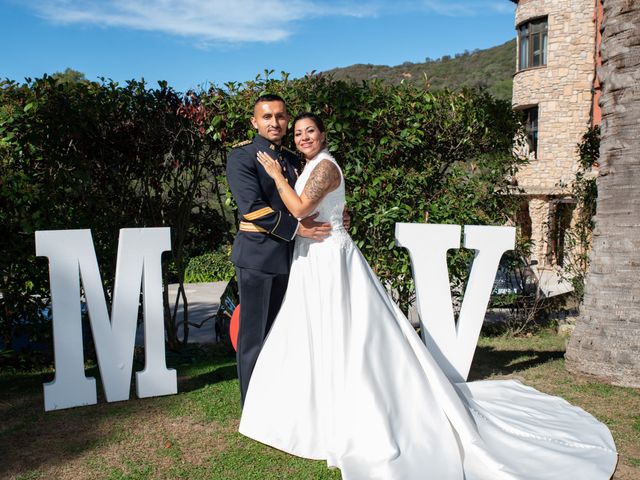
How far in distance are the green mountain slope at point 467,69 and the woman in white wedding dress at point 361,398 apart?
45.1 meters

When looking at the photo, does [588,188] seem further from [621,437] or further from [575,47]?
[575,47]

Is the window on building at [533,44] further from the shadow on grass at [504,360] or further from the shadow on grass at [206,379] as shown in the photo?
the shadow on grass at [206,379]

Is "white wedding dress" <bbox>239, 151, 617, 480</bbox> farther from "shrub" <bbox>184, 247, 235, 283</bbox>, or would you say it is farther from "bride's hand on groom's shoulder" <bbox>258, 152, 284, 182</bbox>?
"shrub" <bbox>184, 247, 235, 283</bbox>

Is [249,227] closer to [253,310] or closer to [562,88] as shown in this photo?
[253,310]

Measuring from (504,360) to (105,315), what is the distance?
4.20 meters

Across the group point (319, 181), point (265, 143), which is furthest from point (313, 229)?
point (265, 143)

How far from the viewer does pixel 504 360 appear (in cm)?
643

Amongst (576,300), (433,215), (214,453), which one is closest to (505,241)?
(433,215)

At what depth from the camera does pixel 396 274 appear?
21.3 ft

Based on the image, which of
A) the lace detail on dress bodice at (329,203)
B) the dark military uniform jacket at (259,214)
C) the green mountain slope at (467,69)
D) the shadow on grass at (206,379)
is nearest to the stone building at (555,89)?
the shadow on grass at (206,379)

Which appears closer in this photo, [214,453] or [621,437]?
[214,453]

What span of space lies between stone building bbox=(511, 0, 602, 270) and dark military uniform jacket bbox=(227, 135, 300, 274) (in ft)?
64.0

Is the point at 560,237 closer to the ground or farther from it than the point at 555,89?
closer to the ground

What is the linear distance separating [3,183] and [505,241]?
15.2 ft
